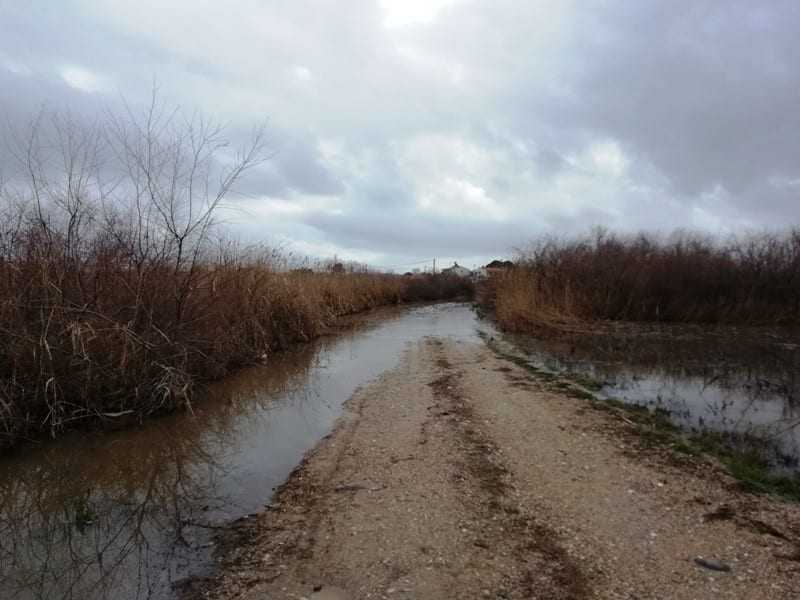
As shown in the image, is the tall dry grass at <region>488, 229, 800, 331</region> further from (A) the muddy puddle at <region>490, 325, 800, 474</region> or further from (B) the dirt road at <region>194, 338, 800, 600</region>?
(B) the dirt road at <region>194, 338, 800, 600</region>

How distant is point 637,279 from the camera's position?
75.3 ft

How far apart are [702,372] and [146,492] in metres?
11.0

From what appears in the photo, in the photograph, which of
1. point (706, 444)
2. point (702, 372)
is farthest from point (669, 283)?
point (706, 444)

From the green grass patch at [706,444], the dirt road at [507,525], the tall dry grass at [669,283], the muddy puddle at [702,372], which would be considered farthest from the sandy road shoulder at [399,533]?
the tall dry grass at [669,283]

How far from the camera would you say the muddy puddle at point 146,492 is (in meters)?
3.82

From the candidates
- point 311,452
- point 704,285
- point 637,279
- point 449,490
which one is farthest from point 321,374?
point 704,285

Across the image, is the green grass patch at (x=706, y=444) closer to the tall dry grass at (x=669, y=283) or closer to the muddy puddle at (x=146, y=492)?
the muddy puddle at (x=146, y=492)

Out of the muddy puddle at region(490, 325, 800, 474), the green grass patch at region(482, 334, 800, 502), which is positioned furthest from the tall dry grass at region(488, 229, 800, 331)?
the green grass patch at region(482, 334, 800, 502)

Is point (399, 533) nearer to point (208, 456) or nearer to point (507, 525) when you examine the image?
point (507, 525)

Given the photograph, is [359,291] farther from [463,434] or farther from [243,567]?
[243,567]

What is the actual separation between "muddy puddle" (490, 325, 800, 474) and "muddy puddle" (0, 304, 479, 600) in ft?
17.5

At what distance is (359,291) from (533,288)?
12.5 m

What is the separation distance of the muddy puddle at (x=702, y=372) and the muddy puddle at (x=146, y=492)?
17.5 feet

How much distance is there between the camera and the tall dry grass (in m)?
22.4
